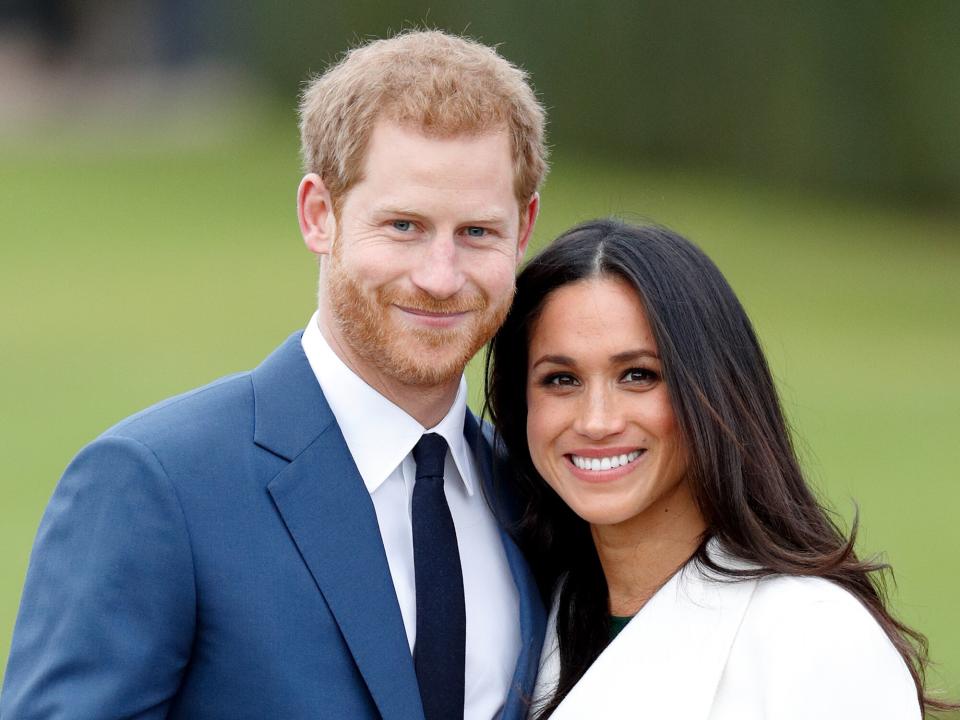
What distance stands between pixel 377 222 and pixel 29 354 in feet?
59.5

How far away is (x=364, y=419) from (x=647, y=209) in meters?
20.3

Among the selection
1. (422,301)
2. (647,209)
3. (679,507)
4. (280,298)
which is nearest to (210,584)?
(422,301)

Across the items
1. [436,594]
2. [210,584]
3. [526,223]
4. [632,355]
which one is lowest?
[436,594]

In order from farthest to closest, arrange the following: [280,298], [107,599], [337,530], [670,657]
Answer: [280,298]
[670,657]
[337,530]
[107,599]

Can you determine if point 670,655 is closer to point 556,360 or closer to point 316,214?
point 556,360

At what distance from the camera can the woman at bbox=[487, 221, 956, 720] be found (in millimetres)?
3449

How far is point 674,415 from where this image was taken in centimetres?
364

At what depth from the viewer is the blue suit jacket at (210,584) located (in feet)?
10.0

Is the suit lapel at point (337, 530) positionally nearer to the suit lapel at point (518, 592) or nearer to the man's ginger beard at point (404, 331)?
the man's ginger beard at point (404, 331)

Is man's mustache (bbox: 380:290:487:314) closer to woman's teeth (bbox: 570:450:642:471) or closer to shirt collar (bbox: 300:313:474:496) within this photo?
shirt collar (bbox: 300:313:474:496)

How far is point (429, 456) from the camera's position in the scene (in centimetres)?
358

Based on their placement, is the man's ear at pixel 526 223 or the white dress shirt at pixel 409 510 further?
the man's ear at pixel 526 223

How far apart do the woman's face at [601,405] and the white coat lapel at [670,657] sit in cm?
24

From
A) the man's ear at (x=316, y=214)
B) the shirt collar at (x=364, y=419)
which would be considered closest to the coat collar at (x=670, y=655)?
the shirt collar at (x=364, y=419)
